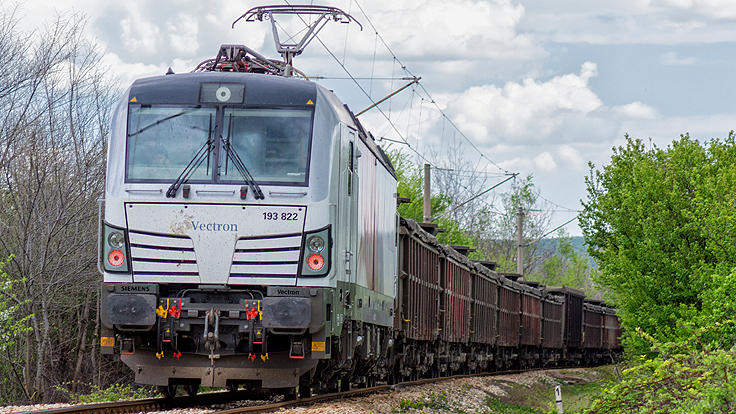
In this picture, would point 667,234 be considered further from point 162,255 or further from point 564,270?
point 564,270

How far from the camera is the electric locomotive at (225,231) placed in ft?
28.0

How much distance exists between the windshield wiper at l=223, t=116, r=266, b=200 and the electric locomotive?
1cm

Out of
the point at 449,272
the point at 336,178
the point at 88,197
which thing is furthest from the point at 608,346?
the point at 336,178

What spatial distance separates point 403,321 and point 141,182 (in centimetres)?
724

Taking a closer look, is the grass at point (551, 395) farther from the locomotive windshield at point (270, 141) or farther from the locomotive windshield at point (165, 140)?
the locomotive windshield at point (165, 140)

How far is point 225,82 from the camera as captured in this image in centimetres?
905

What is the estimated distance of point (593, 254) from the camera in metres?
25.6

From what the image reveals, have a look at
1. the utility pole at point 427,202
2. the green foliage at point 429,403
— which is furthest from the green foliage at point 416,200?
the green foliage at point 429,403

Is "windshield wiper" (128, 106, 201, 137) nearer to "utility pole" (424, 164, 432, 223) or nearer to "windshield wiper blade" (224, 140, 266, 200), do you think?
"windshield wiper blade" (224, 140, 266, 200)

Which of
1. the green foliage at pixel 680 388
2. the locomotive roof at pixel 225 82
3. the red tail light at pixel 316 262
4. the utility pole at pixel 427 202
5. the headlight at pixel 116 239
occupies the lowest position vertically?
the green foliage at pixel 680 388

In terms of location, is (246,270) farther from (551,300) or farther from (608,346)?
(608,346)

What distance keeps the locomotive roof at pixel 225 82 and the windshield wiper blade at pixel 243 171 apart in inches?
21.8

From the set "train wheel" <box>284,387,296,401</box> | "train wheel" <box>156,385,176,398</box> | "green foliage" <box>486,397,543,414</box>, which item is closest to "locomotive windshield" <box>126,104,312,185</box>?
"train wheel" <box>156,385,176,398</box>

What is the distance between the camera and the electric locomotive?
855cm
